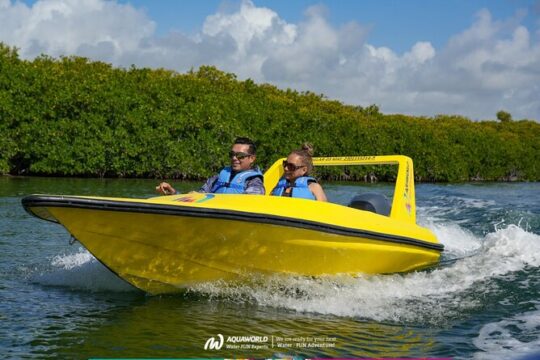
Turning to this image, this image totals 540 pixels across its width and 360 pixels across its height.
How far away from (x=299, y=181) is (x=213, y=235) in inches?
48.5

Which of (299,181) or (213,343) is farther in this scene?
(299,181)

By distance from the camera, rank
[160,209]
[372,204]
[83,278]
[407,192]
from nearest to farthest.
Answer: [160,209], [83,278], [372,204], [407,192]

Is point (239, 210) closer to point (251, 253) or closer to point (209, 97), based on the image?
point (251, 253)

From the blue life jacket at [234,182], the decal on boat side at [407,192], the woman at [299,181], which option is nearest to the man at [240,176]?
the blue life jacket at [234,182]

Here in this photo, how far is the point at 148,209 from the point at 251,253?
972 millimetres

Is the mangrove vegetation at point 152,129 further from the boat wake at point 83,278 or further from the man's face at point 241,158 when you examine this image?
the man's face at point 241,158

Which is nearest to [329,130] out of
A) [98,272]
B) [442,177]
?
[442,177]

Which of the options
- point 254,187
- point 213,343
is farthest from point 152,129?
point 213,343

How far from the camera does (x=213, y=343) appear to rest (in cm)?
441

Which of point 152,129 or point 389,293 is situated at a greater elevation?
point 152,129

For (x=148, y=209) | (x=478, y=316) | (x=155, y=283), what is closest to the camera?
(x=148, y=209)

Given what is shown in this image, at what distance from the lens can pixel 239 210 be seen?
5059 mm

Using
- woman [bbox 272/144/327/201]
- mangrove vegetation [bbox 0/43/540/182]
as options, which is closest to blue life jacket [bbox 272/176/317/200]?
woman [bbox 272/144/327/201]

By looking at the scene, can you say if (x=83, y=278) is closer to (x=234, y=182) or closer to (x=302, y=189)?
(x=234, y=182)
